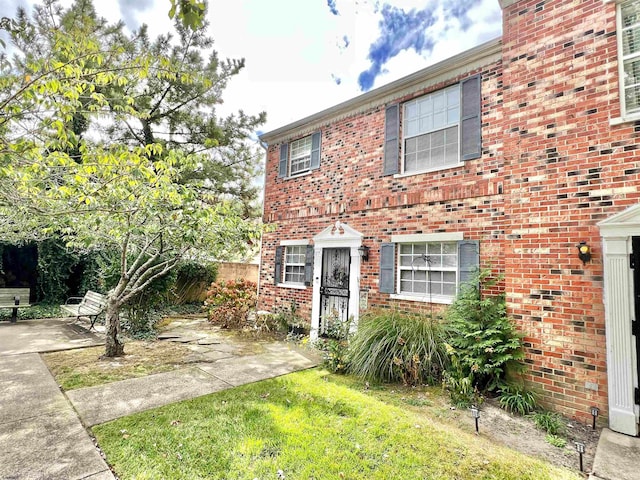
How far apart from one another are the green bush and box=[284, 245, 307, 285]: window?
3.74 meters

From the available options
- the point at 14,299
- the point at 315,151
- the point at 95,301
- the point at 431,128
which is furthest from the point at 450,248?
the point at 14,299

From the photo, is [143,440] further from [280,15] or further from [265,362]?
[280,15]

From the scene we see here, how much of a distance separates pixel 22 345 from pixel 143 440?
5.71m

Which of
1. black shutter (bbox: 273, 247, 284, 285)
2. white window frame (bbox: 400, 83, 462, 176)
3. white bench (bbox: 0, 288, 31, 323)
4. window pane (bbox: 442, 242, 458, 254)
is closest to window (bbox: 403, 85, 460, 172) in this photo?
white window frame (bbox: 400, 83, 462, 176)

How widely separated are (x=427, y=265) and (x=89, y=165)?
19.3 feet

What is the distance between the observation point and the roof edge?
609cm

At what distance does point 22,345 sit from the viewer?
6867 millimetres

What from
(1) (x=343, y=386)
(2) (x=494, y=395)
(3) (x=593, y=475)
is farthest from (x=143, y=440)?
(2) (x=494, y=395)

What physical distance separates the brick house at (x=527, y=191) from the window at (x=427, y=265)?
0.03m

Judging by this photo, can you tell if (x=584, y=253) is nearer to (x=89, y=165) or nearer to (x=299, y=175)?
(x=89, y=165)

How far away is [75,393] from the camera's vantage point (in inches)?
176

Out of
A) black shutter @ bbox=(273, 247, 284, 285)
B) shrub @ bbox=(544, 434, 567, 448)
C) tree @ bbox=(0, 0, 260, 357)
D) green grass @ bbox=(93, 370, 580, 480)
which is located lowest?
shrub @ bbox=(544, 434, 567, 448)

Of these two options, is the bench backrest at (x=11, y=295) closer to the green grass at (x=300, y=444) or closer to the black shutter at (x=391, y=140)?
the green grass at (x=300, y=444)

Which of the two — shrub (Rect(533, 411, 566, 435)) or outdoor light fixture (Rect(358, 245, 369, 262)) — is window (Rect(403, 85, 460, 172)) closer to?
outdoor light fixture (Rect(358, 245, 369, 262))
